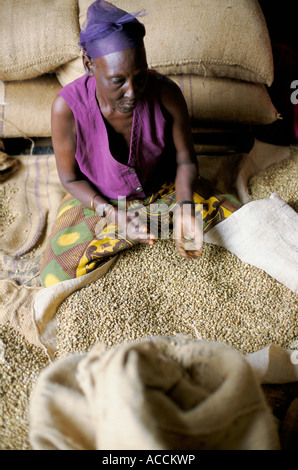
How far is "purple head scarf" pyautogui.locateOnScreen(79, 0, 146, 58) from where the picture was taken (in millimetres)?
968

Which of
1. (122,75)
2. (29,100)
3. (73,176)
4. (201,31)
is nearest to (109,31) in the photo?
(122,75)

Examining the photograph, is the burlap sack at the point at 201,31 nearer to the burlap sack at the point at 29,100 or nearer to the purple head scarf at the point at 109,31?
the burlap sack at the point at 29,100

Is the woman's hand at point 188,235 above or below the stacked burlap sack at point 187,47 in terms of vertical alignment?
below

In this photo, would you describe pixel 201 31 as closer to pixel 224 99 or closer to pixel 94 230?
pixel 224 99

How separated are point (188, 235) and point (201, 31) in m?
0.87

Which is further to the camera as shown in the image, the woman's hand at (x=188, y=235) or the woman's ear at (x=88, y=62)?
the woman's hand at (x=188, y=235)

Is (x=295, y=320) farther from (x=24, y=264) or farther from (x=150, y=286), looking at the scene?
(x=24, y=264)

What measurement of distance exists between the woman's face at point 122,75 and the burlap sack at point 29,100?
0.77 metres

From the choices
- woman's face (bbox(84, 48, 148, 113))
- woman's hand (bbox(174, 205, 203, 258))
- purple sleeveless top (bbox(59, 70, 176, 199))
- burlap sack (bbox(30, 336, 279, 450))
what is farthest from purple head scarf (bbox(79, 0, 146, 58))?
burlap sack (bbox(30, 336, 279, 450))

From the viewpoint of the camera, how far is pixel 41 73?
65.2 inches

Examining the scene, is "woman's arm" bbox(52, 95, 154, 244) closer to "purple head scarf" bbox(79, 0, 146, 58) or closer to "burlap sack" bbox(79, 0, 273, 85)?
"purple head scarf" bbox(79, 0, 146, 58)

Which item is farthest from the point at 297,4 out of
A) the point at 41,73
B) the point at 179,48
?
the point at 41,73

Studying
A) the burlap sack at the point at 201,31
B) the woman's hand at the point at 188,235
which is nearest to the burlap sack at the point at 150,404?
the woman's hand at the point at 188,235

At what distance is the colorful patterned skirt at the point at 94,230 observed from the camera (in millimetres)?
1213
